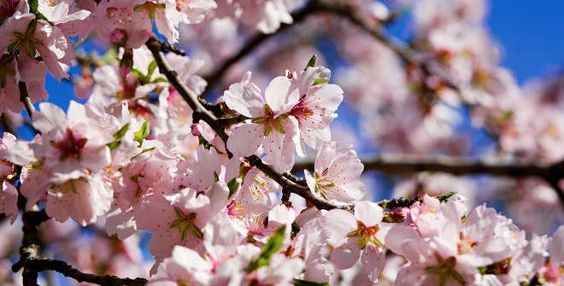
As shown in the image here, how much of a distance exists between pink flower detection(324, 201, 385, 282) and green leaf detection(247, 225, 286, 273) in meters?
0.22

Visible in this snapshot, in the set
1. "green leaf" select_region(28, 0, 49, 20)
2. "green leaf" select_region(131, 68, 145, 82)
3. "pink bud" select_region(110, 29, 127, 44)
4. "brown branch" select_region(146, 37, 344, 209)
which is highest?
"brown branch" select_region(146, 37, 344, 209)

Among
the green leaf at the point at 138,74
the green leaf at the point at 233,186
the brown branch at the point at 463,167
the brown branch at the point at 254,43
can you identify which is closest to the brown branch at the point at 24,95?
the green leaf at the point at 138,74

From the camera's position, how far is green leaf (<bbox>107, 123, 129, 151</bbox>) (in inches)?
49.8

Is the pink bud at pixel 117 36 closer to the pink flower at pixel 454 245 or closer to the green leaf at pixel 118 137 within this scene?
the green leaf at pixel 118 137

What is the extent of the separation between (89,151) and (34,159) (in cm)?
10

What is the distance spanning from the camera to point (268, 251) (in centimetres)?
114

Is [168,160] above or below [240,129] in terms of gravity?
below

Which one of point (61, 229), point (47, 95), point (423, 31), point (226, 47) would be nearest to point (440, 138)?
point (423, 31)

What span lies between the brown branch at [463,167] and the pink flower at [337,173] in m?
1.75

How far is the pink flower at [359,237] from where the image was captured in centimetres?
136

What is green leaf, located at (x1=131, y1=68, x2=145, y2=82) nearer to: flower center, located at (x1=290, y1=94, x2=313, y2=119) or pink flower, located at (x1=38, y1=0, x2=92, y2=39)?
pink flower, located at (x1=38, y1=0, x2=92, y2=39)

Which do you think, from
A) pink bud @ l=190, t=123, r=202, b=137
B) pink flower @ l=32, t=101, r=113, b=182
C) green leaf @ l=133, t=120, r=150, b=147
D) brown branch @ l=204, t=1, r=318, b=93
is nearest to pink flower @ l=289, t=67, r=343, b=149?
pink bud @ l=190, t=123, r=202, b=137

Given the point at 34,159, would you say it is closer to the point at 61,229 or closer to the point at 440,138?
the point at 61,229

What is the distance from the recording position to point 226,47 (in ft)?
25.5
